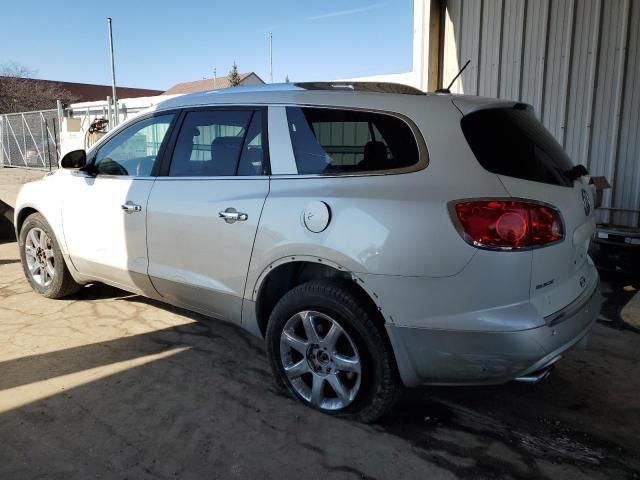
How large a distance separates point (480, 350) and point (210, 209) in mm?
1776

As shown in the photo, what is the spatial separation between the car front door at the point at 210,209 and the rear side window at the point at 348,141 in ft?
0.88

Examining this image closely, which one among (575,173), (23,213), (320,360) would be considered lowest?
(320,360)

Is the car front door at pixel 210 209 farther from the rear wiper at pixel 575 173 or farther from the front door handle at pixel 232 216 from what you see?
the rear wiper at pixel 575 173

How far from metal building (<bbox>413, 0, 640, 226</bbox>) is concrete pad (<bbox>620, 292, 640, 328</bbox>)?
156 centimetres

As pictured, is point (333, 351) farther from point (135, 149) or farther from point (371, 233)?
point (135, 149)

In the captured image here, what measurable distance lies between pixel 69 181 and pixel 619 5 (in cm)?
617

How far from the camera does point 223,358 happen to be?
389 centimetres

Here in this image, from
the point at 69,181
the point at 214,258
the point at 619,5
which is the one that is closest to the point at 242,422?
the point at 214,258

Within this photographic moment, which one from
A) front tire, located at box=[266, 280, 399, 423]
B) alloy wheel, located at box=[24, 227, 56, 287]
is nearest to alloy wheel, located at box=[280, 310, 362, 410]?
front tire, located at box=[266, 280, 399, 423]

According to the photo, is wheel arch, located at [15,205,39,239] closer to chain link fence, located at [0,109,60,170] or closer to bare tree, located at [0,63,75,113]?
chain link fence, located at [0,109,60,170]

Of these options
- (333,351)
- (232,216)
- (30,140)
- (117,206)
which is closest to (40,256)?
(117,206)

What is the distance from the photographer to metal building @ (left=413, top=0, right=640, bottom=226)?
6.35 m

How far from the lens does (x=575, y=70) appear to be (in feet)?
22.0

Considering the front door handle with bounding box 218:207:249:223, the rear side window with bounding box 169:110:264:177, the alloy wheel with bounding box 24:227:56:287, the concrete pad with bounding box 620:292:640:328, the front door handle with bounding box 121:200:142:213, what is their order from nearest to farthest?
the front door handle with bounding box 218:207:249:223 → the rear side window with bounding box 169:110:264:177 → the front door handle with bounding box 121:200:142:213 → the concrete pad with bounding box 620:292:640:328 → the alloy wheel with bounding box 24:227:56:287
